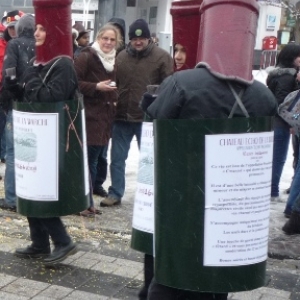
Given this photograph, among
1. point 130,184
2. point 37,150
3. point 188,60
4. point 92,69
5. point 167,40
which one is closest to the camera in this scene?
point 188,60

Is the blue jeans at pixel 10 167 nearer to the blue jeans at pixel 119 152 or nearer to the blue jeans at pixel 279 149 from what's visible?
the blue jeans at pixel 119 152

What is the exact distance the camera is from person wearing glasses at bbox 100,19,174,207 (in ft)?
23.9

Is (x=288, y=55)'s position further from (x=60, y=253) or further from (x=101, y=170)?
(x=60, y=253)

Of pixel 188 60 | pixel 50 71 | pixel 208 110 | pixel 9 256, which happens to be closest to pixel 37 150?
pixel 50 71

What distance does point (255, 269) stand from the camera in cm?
341

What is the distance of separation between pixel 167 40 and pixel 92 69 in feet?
37.5

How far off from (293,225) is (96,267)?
6.57 ft

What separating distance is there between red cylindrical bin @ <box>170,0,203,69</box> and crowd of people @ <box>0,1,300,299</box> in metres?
0.04

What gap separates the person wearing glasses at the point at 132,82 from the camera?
7.28 meters

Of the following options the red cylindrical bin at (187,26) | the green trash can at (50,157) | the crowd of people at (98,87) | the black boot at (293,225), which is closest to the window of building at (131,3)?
the crowd of people at (98,87)

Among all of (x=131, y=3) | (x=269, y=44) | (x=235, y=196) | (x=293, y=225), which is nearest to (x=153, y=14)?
(x=131, y=3)

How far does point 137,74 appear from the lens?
7305 millimetres

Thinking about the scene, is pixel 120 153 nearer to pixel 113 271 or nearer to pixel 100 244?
pixel 100 244

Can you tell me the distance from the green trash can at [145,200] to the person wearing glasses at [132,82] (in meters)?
2.92
